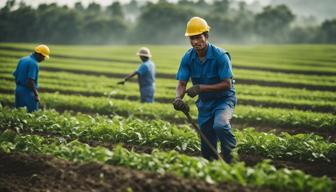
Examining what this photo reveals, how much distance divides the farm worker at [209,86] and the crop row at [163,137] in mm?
1033

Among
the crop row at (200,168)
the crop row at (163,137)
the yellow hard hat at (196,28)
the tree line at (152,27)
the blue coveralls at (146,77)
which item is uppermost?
the tree line at (152,27)

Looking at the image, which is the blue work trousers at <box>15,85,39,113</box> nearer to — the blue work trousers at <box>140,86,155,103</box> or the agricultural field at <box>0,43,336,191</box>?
the agricultural field at <box>0,43,336,191</box>

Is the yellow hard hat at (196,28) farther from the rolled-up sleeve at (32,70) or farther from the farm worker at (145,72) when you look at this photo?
the farm worker at (145,72)

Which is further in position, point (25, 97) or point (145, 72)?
point (145, 72)

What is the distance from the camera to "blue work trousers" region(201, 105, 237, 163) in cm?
603

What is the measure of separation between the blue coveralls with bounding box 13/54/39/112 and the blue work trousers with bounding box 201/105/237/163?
503cm

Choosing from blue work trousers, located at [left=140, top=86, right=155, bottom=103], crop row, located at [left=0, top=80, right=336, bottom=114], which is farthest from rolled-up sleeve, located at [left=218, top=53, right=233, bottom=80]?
crop row, located at [left=0, top=80, right=336, bottom=114]

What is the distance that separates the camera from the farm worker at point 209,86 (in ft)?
20.1

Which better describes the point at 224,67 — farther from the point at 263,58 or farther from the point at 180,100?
the point at 263,58

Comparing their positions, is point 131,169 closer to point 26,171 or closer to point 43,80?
point 26,171

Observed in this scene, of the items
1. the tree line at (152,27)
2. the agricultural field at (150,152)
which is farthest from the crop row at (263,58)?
the tree line at (152,27)

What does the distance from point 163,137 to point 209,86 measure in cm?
185

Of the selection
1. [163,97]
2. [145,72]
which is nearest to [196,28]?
[145,72]

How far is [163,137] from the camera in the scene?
25.0 feet
